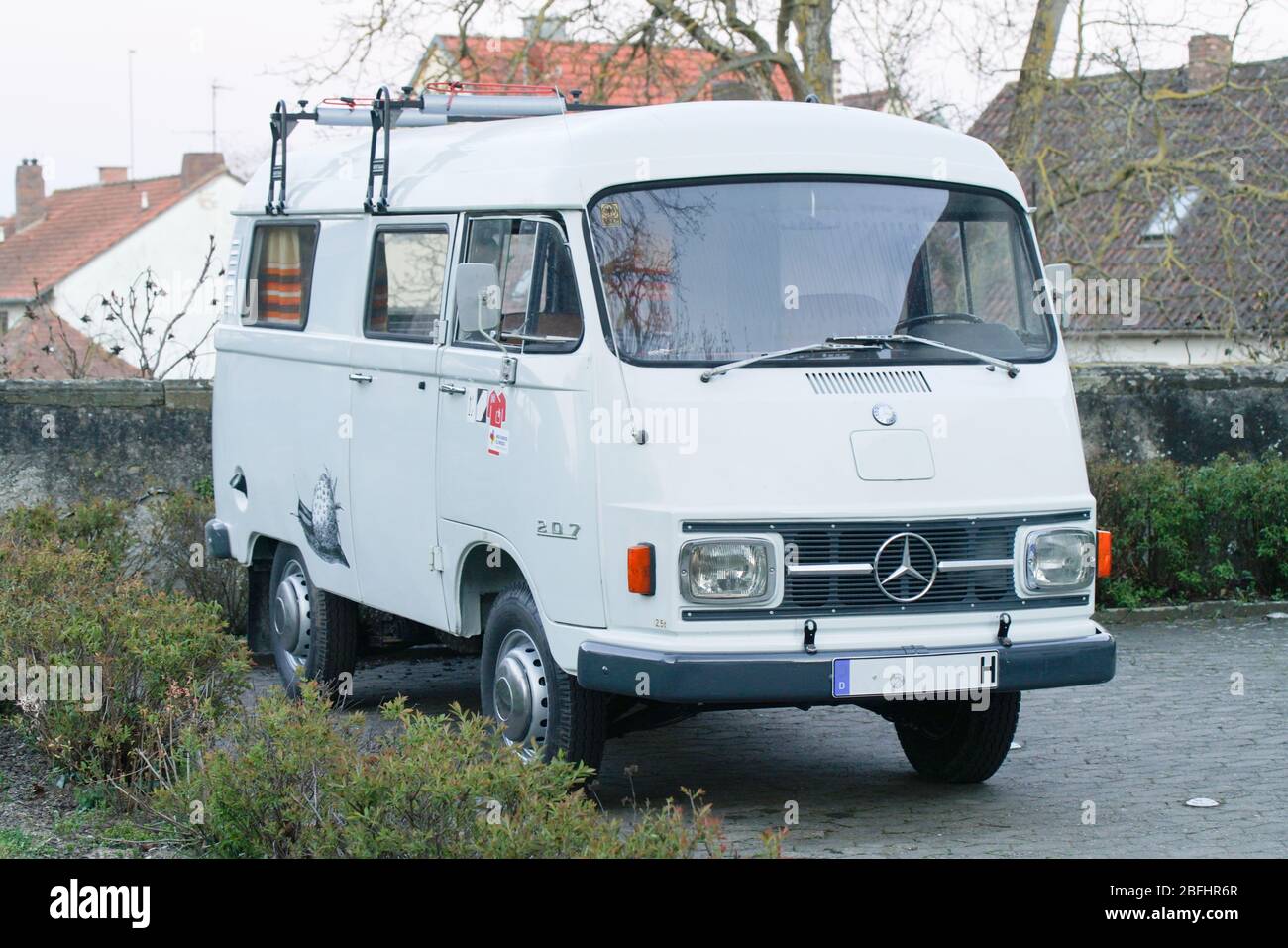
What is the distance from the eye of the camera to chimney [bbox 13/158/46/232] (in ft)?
224

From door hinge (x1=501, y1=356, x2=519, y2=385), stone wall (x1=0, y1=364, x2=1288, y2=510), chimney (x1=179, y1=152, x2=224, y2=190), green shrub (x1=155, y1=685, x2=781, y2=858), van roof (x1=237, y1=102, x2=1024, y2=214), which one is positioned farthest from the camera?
chimney (x1=179, y1=152, x2=224, y2=190)

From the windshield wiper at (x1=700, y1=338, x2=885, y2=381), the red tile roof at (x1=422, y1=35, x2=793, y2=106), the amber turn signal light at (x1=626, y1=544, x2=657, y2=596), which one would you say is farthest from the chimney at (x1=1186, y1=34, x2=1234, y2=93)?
the amber turn signal light at (x1=626, y1=544, x2=657, y2=596)

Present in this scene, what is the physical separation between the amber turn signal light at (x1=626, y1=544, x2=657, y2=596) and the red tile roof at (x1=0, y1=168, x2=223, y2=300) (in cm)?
4953

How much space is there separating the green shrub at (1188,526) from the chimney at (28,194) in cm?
6078

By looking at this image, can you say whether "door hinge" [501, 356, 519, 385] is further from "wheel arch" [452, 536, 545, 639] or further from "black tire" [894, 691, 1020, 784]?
"black tire" [894, 691, 1020, 784]

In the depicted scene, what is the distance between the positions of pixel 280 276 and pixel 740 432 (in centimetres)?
439

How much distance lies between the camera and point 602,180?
7.49m

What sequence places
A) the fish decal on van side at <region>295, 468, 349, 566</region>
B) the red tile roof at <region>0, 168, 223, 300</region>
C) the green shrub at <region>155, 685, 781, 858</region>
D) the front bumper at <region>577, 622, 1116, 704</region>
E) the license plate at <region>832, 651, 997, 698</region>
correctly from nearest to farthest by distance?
1. the green shrub at <region>155, 685, 781, 858</region>
2. the front bumper at <region>577, 622, 1116, 704</region>
3. the license plate at <region>832, 651, 997, 698</region>
4. the fish decal on van side at <region>295, 468, 349, 566</region>
5. the red tile roof at <region>0, 168, 223, 300</region>

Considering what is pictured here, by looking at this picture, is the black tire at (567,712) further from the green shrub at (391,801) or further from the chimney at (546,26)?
the chimney at (546,26)

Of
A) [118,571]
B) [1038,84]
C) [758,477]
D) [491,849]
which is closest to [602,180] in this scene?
[758,477]

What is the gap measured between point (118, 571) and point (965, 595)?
5423 millimetres

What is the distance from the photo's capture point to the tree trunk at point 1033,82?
19.0 m

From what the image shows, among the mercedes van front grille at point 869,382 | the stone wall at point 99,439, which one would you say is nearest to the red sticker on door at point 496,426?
the mercedes van front grille at point 869,382

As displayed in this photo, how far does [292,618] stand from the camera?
10367 millimetres
